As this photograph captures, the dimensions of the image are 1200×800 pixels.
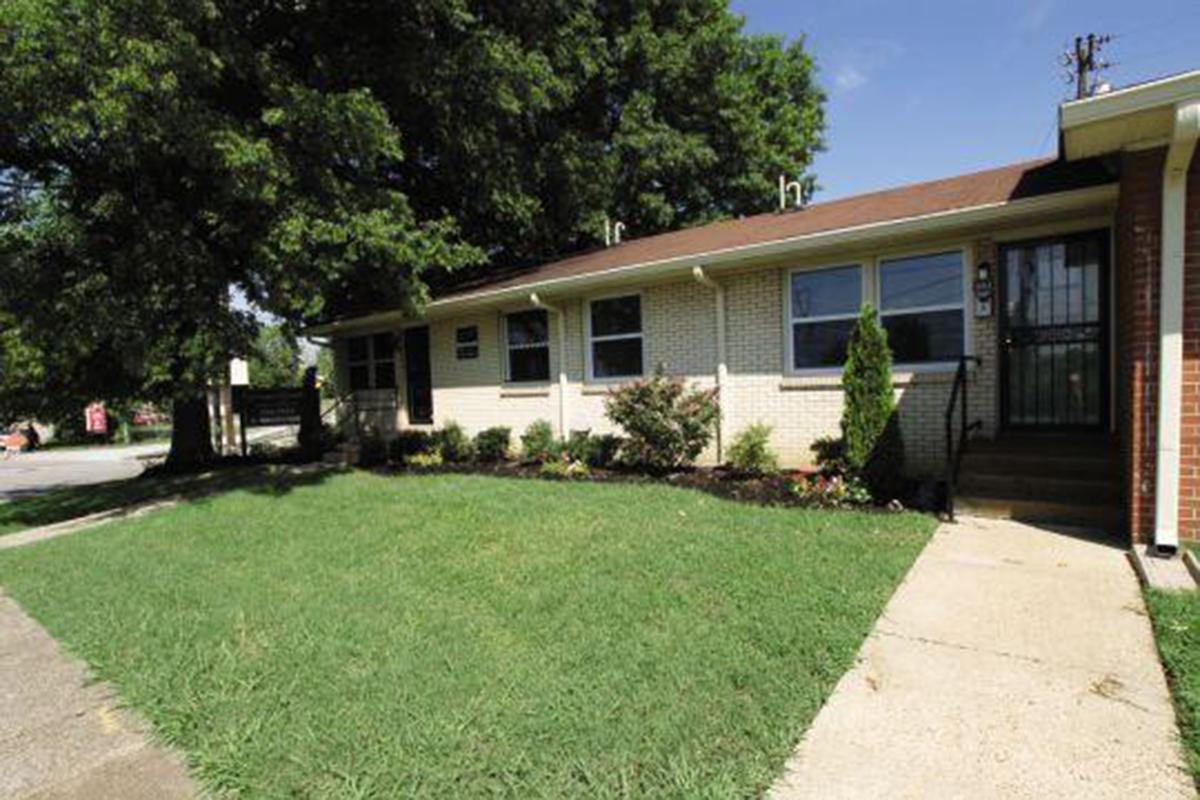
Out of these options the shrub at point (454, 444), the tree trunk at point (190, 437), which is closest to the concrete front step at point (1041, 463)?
the shrub at point (454, 444)

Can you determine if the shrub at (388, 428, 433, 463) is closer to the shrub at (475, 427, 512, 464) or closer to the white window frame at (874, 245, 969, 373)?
the shrub at (475, 427, 512, 464)

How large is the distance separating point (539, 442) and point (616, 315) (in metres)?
2.45

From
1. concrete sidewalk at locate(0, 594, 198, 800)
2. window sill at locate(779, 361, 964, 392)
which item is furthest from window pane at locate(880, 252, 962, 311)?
concrete sidewalk at locate(0, 594, 198, 800)

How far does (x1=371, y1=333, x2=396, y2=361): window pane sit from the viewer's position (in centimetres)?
1411

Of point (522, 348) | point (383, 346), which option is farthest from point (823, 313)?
point (383, 346)

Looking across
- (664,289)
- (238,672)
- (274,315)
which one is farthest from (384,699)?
(274,315)

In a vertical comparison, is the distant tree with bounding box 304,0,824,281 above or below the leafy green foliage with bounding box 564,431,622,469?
above

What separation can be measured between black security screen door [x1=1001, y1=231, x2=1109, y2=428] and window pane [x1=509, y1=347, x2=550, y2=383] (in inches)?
268

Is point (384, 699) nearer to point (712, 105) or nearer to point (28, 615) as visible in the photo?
point (28, 615)

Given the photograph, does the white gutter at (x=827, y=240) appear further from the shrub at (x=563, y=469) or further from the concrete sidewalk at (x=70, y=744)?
the concrete sidewalk at (x=70, y=744)

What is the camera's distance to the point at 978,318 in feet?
22.2

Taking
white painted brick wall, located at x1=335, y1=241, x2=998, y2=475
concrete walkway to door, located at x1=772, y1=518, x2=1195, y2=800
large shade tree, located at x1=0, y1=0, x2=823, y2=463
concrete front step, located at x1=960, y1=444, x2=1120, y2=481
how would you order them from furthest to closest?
1. large shade tree, located at x1=0, y1=0, x2=823, y2=463
2. white painted brick wall, located at x1=335, y1=241, x2=998, y2=475
3. concrete front step, located at x1=960, y1=444, x2=1120, y2=481
4. concrete walkway to door, located at x1=772, y1=518, x2=1195, y2=800

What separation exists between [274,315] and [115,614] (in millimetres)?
6200

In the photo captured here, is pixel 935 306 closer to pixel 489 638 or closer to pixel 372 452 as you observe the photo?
pixel 489 638
